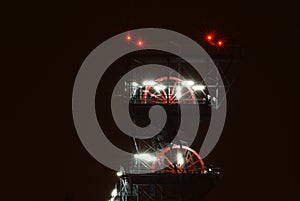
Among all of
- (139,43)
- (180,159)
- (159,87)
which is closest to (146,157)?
(180,159)

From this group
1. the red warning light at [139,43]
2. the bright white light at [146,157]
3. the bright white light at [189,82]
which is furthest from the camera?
the red warning light at [139,43]

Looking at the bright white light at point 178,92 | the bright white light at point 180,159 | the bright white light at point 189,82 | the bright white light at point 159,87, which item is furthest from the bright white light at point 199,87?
the bright white light at point 180,159

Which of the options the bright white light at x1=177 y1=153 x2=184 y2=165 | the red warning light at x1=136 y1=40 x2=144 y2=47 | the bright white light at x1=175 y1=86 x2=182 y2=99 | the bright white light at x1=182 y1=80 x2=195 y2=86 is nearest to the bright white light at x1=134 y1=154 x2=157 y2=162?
the bright white light at x1=177 y1=153 x2=184 y2=165

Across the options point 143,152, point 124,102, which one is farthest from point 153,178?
point 124,102

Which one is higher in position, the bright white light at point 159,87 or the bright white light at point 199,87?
the bright white light at point 159,87

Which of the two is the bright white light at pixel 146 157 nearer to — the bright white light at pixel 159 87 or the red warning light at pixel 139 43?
the bright white light at pixel 159 87

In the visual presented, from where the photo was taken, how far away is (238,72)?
26234mm

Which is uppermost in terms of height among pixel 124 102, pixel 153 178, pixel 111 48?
pixel 111 48

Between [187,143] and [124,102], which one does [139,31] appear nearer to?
[124,102]

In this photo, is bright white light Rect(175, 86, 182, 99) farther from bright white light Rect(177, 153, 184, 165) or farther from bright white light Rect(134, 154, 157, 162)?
bright white light Rect(134, 154, 157, 162)

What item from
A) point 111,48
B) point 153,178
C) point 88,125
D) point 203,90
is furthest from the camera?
point 88,125

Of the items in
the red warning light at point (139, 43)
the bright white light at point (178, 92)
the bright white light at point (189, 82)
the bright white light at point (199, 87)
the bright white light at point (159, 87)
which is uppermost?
the red warning light at point (139, 43)

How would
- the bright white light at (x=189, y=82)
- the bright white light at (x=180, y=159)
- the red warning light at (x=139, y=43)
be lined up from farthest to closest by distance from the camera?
the red warning light at (x=139, y=43) → the bright white light at (x=189, y=82) → the bright white light at (x=180, y=159)

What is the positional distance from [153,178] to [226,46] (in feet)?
26.3
